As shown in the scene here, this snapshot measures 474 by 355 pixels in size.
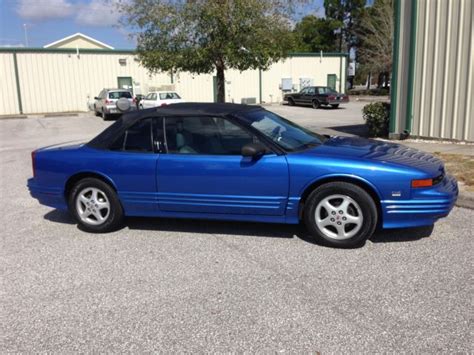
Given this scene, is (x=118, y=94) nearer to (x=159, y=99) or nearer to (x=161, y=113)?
(x=159, y=99)

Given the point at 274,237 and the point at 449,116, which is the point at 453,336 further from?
the point at 449,116

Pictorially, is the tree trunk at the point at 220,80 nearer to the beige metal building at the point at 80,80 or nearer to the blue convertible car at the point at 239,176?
the blue convertible car at the point at 239,176

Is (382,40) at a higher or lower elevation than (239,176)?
higher

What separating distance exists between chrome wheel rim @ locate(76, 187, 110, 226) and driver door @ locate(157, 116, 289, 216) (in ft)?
2.40

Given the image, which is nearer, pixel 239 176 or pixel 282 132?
pixel 239 176

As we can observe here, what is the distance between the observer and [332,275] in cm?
410

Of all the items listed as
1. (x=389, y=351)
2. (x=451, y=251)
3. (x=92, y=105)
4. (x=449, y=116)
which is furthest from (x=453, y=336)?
(x=92, y=105)

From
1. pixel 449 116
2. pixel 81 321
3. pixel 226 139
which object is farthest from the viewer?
pixel 449 116

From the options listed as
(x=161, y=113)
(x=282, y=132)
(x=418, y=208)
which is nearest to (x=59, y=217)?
(x=161, y=113)

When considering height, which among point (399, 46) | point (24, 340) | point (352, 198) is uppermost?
point (399, 46)

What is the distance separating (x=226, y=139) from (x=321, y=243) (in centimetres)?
146

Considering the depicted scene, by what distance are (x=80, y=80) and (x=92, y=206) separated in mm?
26393

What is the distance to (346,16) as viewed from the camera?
61812mm

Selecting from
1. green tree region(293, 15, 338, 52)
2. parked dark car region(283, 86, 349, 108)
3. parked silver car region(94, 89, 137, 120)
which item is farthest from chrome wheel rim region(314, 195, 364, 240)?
green tree region(293, 15, 338, 52)
